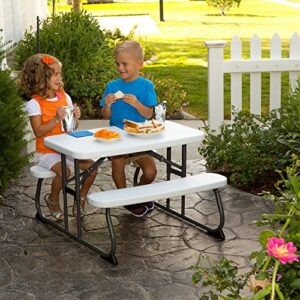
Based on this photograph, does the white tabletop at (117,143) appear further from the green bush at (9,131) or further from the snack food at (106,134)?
the green bush at (9,131)

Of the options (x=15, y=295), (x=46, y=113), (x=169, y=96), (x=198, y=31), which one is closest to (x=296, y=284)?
(x=15, y=295)

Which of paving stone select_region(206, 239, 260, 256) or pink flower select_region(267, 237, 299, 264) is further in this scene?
paving stone select_region(206, 239, 260, 256)

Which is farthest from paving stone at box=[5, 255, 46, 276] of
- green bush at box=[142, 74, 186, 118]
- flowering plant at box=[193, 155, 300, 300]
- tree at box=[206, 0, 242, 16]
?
tree at box=[206, 0, 242, 16]

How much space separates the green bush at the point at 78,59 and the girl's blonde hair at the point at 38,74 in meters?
3.32

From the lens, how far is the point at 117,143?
589cm

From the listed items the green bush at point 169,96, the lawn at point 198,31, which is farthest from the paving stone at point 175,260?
the lawn at point 198,31

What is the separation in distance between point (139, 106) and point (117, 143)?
1.79ft

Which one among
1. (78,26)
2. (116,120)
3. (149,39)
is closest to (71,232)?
(116,120)

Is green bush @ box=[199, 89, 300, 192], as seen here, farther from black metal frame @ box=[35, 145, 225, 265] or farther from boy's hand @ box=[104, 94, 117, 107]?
boy's hand @ box=[104, 94, 117, 107]

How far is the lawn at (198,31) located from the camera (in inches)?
477

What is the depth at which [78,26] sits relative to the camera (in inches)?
454

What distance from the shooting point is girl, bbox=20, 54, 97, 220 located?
6.27 meters

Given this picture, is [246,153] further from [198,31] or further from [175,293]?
[198,31]

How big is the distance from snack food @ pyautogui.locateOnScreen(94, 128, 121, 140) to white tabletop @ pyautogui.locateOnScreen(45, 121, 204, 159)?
0.04 meters
